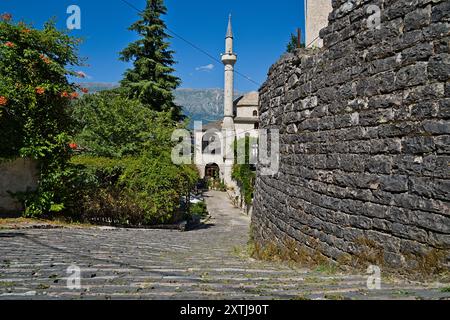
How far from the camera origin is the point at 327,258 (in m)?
3.95

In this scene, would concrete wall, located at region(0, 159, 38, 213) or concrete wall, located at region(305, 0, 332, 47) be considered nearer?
concrete wall, located at region(0, 159, 38, 213)

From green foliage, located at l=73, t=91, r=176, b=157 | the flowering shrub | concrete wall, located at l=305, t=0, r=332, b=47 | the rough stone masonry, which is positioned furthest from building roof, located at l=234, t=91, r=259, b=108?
the rough stone masonry

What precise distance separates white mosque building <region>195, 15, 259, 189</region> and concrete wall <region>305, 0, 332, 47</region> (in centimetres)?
2065

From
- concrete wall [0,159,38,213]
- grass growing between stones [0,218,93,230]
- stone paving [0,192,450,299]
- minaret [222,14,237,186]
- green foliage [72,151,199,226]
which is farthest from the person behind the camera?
minaret [222,14,237,186]

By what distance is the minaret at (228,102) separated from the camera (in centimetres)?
3449

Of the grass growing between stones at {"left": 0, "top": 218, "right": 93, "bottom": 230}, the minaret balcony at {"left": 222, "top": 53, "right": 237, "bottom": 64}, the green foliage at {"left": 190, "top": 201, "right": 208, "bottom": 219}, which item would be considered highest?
the minaret balcony at {"left": 222, "top": 53, "right": 237, "bottom": 64}

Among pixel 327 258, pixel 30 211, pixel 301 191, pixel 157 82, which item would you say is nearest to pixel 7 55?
pixel 30 211

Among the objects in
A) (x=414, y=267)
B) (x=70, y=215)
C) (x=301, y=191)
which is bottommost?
(x=70, y=215)

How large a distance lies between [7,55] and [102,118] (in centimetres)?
Result: 689

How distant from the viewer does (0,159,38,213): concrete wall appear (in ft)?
30.1

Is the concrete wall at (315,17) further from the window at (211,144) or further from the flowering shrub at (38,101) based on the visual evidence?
the window at (211,144)

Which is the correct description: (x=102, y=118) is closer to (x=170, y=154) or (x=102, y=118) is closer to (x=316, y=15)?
(x=170, y=154)

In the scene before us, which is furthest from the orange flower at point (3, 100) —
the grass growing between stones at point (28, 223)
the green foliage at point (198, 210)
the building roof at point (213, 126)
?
the building roof at point (213, 126)

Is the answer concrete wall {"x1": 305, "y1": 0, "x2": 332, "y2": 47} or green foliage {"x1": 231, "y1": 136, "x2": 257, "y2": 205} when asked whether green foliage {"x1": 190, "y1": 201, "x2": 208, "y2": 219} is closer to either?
green foliage {"x1": 231, "y1": 136, "x2": 257, "y2": 205}
